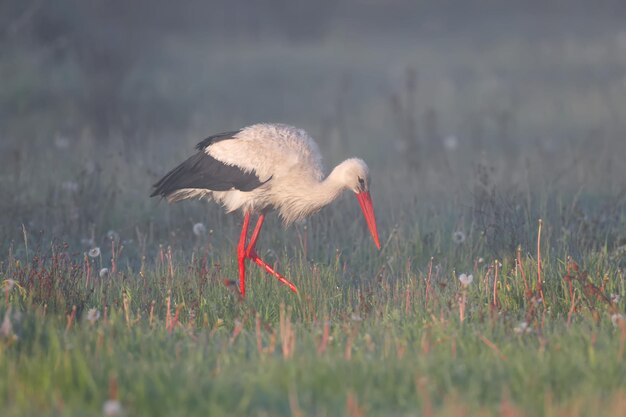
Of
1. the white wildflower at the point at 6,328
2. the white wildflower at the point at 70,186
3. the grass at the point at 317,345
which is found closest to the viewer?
the grass at the point at 317,345

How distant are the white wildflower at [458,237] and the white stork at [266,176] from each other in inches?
23.7

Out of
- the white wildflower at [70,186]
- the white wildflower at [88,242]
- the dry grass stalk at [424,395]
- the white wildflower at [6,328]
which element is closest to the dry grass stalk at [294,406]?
the dry grass stalk at [424,395]

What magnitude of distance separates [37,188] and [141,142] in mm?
2762

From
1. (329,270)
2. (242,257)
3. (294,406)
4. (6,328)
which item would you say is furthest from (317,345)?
(242,257)

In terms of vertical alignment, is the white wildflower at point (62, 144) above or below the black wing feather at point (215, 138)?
above

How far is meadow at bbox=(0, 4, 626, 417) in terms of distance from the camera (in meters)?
3.95

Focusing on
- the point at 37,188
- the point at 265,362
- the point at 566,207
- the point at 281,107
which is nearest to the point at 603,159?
the point at 566,207

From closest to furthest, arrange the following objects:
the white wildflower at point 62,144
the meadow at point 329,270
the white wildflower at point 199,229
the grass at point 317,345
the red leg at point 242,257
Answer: the grass at point 317,345 → the meadow at point 329,270 → the red leg at point 242,257 → the white wildflower at point 199,229 → the white wildflower at point 62,144

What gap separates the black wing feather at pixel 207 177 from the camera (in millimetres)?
7047

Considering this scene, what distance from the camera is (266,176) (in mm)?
7039

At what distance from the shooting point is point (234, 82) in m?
17.8

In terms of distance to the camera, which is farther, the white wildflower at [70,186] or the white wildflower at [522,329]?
the white wildflower at [70,186]

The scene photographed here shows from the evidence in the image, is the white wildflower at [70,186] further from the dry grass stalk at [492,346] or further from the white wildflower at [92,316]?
the dry grass stalk at [492,346]

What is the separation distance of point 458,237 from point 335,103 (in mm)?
8362
